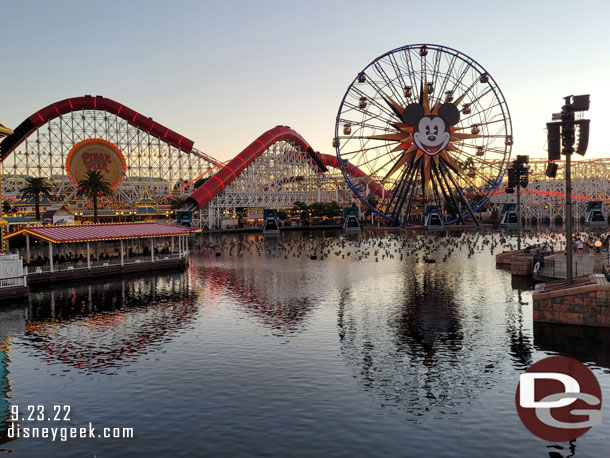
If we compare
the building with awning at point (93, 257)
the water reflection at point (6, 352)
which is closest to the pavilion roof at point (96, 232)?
the building with awning at point (93, 257)

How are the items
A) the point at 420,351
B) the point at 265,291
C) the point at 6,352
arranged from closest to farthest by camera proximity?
1. the point at 420,351
2. the point at 6,352
3. the point at 265,291

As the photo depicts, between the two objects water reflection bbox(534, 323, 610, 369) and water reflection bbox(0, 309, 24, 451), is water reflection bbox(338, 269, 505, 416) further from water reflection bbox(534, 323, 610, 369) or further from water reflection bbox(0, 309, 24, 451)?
water reflection bbox(0, 309, 24, 451)

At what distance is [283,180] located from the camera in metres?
149

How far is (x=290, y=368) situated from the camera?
2222cm

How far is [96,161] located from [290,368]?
104093mm

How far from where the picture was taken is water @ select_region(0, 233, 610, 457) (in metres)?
15.7

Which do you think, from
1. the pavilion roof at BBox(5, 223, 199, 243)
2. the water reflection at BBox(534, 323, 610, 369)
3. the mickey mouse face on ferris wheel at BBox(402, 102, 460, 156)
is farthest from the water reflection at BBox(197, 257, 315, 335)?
the mickey mouse face on ferris wheel at BBox(402, 102, 460, 156)

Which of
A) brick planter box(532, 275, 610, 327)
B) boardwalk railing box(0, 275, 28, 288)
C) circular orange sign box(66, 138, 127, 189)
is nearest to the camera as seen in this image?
brick planter box(532, 275, 610, 327)

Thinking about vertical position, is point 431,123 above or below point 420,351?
above

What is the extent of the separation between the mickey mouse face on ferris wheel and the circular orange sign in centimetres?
6232

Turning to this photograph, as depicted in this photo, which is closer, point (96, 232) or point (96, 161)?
point (96, 232)

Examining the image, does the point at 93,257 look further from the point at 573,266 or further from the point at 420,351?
the point at 573,266

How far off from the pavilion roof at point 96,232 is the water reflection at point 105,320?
5254 mm

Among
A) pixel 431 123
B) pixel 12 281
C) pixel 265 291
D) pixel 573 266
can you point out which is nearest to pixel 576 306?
pixel 573 266
